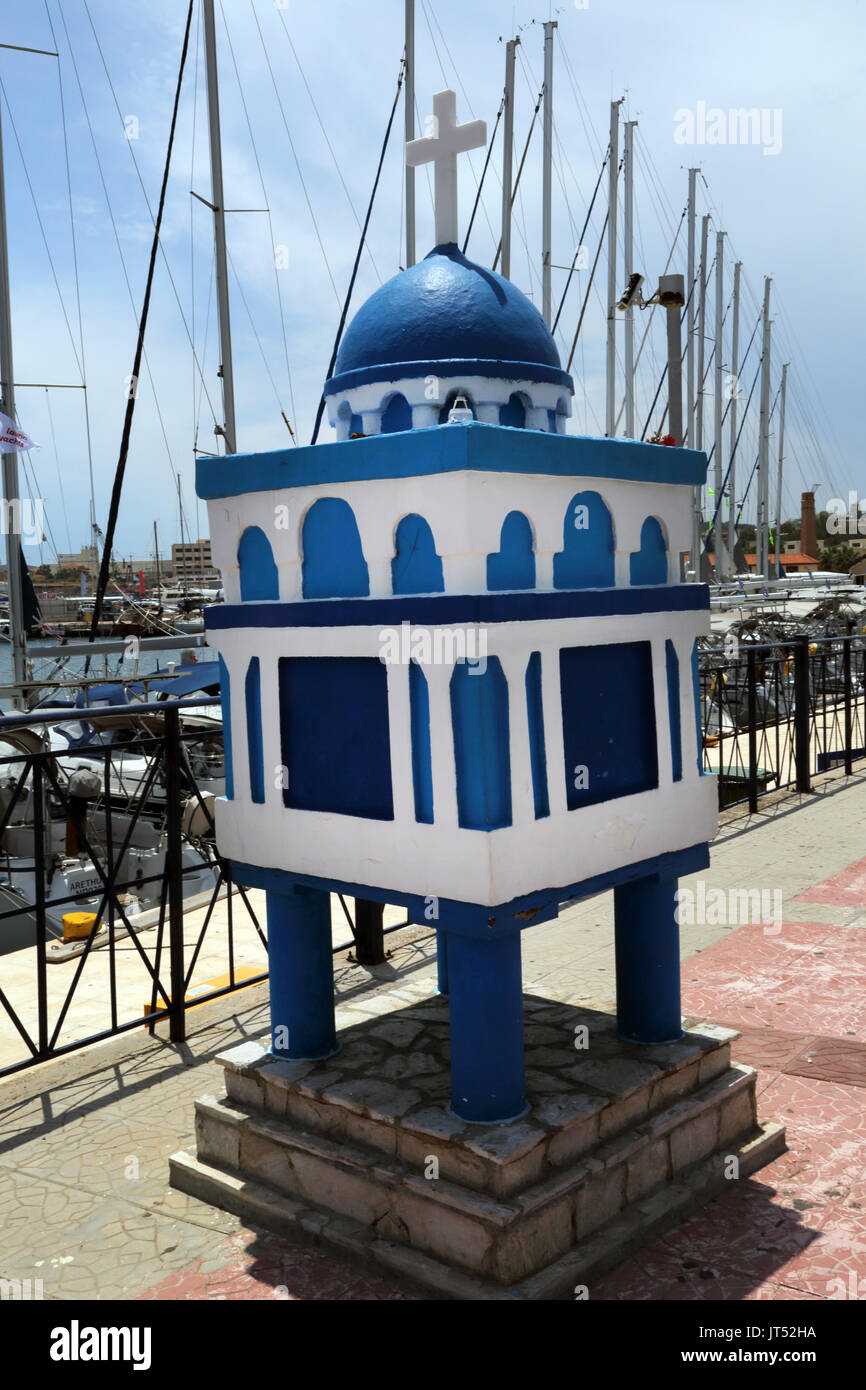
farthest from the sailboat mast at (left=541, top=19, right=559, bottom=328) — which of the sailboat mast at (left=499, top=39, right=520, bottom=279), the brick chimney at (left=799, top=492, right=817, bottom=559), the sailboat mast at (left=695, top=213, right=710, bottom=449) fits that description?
the brick chimney at (left=799, top=492, right=817, bottom=559)

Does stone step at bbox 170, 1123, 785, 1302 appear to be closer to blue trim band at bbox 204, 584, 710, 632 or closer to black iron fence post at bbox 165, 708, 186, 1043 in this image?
black iron fence post at bbox 165, 708, 186, 1043

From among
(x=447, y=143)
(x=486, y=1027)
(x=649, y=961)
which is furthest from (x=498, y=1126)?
(x=447, y=143)

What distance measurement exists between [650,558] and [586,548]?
38 cm

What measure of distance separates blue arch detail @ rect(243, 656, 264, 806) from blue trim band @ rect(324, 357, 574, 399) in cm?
105

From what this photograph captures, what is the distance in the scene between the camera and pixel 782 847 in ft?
27.3

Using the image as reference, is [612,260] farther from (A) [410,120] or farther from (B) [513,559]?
(B) [513,559]

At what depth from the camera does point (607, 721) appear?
3.47 metres

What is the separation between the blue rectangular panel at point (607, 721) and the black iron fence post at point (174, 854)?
222 cm

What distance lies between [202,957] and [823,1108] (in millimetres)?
5339

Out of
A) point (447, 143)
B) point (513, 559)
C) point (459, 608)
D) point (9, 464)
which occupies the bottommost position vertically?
point (459, 608)

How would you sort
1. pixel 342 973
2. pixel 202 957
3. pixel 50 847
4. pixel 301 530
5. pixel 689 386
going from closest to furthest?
pixel 301 530
pixel 342 973
pixel 202 957
pixel 50 847
pixel 689 386

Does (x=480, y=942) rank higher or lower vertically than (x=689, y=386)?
lower
